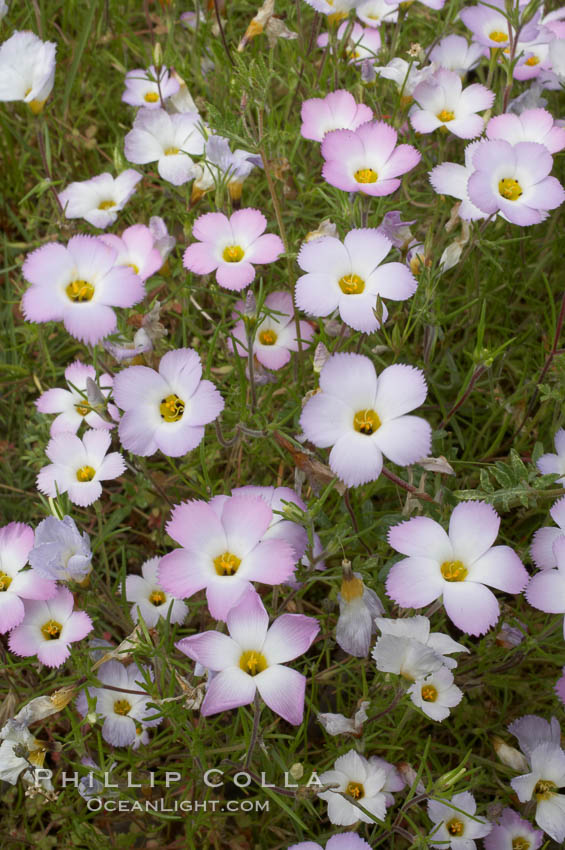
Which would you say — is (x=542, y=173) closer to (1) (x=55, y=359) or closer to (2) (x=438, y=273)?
(2) (x=438, y=273)

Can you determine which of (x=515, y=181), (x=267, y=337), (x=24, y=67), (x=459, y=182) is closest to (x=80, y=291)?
(x=267, y=337)

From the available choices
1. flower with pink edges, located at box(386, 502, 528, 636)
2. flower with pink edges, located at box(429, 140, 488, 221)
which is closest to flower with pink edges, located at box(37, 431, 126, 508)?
flower with pink edges, located at box(386, 502, 528, 636)

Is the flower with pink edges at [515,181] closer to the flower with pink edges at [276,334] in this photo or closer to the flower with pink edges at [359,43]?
the flower with pink edges at [276,334]

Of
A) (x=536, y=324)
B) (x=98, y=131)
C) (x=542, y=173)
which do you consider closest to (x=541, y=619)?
(x=536, y=324)

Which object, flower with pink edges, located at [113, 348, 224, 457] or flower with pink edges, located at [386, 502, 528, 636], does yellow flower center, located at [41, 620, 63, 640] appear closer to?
flower with pink edges, located at [113, 348, 224, 457]

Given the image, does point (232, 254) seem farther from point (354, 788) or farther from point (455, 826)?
point (455, 826)
